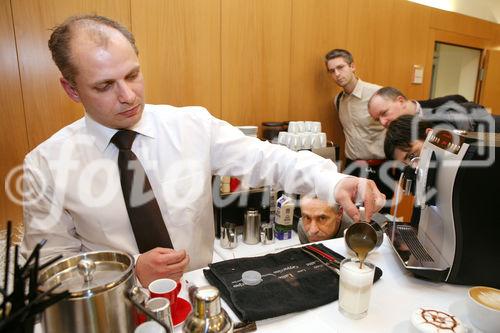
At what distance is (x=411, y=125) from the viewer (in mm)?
2143

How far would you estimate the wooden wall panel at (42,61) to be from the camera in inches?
82.7

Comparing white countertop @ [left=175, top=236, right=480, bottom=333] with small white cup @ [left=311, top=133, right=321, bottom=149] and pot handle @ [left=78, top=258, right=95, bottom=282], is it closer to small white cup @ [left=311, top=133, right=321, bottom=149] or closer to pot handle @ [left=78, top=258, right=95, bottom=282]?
pot handle @ [left=78, top=258, right=95, bottom=282]

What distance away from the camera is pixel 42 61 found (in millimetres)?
2184

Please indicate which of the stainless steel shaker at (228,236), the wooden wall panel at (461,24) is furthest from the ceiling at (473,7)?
the stainless steel shaker at (228,236)

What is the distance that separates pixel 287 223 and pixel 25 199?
1.85m

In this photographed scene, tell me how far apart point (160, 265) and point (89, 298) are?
37cm

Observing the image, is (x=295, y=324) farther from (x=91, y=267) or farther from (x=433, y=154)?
(x=433, y=154)

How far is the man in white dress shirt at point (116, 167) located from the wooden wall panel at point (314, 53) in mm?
2027

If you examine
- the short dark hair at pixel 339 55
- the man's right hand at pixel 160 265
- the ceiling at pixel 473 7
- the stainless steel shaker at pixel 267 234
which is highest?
the ceiling at pixel 473 7

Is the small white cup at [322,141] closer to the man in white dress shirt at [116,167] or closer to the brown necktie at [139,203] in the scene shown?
the man in white dress shirt at [116,167]

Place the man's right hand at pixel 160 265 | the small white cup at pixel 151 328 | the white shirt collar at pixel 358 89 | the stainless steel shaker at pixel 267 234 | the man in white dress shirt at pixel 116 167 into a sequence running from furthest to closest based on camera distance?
the white shirt collar at pixel 358 89 < the stainless steel shaker at pixel 267 234 < the man in white dress shirt at pixel 116 167 < the man's right hand at pixel 160 265 < the small white cup at pixel 151 328

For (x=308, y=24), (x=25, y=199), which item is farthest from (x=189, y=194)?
(x=308, y=24)

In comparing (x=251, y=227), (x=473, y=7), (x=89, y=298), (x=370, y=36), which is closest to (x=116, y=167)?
(x=89, y=298)

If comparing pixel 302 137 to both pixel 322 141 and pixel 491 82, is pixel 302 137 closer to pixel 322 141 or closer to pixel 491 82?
pixel 322 141
